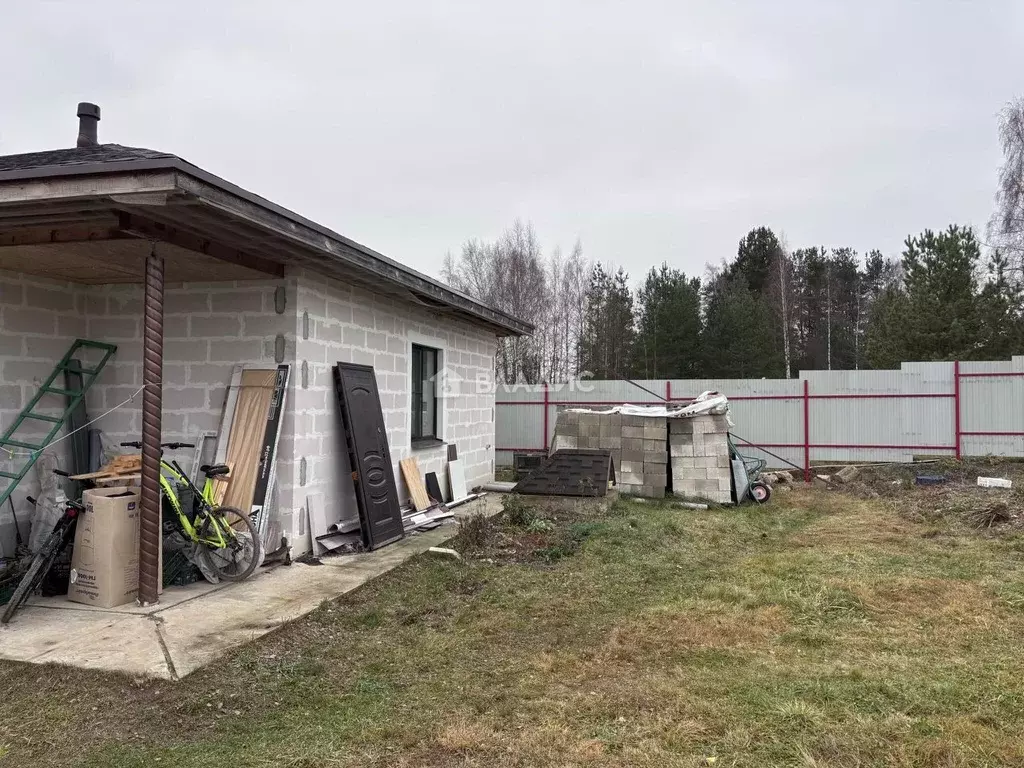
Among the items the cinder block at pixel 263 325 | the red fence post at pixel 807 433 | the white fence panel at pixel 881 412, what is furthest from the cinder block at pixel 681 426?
the cinder block at pixel 263 325

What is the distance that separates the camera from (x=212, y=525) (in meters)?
5.21

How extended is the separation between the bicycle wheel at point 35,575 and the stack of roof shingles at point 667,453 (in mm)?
7916

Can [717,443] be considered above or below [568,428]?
below

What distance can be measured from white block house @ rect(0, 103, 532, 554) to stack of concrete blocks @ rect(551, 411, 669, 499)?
4.22 m

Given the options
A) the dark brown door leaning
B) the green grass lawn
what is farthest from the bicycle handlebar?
the green grass lawn

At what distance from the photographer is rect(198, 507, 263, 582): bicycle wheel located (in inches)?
207

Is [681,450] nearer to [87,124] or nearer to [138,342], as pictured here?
[138,342]

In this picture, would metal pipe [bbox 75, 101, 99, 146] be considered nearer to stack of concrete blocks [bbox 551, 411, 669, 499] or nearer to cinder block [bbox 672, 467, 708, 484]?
stack of concrete blocks [bbox 551, 411, 669, 499]

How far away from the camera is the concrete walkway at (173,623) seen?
3.75 m

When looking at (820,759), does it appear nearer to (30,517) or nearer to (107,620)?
(107,620)

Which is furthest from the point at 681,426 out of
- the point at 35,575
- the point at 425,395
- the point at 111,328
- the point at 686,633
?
the point at 35,575

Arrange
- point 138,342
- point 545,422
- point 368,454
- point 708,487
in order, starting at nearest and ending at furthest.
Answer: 1. point 138,342
2. point 368,454
3. point 708,487
4. point 545,422

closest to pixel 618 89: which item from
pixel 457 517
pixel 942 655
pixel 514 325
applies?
pixel 514 325

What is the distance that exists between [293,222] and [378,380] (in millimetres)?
2959
